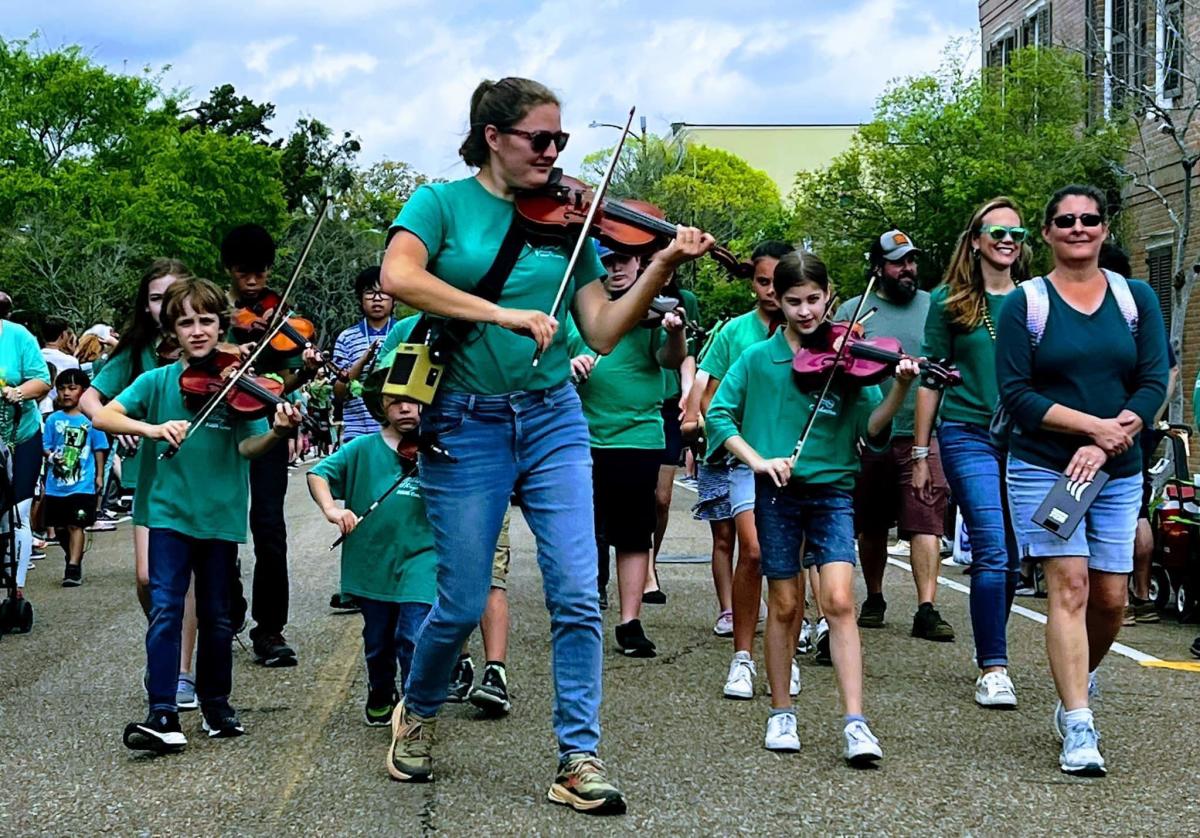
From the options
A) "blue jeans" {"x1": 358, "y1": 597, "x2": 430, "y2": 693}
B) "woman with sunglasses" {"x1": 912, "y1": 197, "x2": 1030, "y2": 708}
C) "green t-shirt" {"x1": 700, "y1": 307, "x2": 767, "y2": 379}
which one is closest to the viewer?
"blue jeans" {"x1": 358, "y1": 597, "x2": 430, "y2": 693}

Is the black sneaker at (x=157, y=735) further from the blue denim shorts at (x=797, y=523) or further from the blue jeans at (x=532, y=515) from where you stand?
the blue denim shorts at (x=797, y=523)

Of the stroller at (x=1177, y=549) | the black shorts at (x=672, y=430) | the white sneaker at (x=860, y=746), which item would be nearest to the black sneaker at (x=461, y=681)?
the white sneaker at (x=860, y=746)

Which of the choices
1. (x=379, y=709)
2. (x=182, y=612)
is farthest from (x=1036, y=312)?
(x=182, y=612)

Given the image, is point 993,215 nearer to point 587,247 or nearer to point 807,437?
point 807,437

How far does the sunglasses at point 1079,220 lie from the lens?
19.6 ft

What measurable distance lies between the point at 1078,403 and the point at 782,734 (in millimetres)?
1492

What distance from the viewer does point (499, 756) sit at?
598cm

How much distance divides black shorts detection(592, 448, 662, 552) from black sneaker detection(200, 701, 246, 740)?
2624mm

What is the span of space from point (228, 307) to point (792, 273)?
2.09 meters

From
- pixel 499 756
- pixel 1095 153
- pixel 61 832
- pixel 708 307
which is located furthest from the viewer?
pixel 708 307

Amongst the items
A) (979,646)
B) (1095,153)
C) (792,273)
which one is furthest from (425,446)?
(1095,153)

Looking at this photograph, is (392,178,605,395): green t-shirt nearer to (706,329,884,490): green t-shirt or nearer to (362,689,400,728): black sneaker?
(706,329,884,490): green t-shirt

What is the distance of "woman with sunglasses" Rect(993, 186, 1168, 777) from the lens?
587cm

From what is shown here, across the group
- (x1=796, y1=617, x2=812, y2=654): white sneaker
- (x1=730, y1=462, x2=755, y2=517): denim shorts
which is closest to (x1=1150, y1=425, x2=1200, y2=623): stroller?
(x1=796, y1=617, x2=812, y2=654): white sneaker
